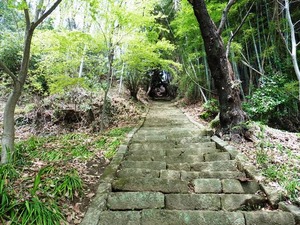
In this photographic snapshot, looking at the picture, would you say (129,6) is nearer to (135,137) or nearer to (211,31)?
(211,31)

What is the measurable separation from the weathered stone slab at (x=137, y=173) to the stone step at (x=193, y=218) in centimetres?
87

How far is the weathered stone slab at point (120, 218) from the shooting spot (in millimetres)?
2453

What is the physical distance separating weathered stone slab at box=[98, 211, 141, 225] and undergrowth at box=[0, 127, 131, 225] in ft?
1.50

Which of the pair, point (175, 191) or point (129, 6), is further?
point (129, 6)

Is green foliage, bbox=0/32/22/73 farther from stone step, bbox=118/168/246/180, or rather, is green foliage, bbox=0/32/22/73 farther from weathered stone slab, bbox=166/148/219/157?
stone step, bbox=118/168/246/180

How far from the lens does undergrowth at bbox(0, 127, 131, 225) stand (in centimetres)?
240

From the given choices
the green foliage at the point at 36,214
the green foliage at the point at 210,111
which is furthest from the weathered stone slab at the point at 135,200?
the green foliage at the point at 210,111

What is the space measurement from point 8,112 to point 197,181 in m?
3.18

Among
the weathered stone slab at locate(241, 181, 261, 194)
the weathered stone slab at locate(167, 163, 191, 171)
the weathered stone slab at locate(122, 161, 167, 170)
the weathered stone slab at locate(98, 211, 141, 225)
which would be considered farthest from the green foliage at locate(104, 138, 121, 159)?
the weathered stone slab at locate(241, 181, 261, 194)

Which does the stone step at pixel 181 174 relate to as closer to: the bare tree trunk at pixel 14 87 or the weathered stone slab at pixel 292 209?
the weathered stone slab at pixel 292 209

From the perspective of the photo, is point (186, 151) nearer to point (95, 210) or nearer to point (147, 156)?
point (147, 156)

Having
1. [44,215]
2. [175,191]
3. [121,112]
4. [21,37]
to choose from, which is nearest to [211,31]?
[175,191]

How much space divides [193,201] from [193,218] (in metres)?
0.34

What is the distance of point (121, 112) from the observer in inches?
347
